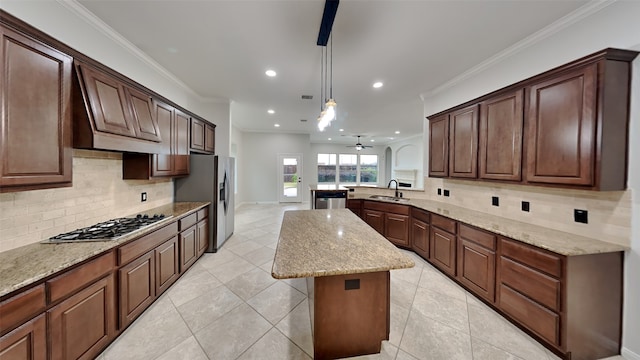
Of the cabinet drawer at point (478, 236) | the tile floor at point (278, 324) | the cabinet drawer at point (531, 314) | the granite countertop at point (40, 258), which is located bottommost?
the tile floor at point (278, 324)

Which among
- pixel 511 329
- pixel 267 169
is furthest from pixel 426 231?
pixel 267 169

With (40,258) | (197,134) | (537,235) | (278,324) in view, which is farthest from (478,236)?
(197,134)

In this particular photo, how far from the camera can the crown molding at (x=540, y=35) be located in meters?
1.81

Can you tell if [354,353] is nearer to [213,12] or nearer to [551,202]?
[551,202]

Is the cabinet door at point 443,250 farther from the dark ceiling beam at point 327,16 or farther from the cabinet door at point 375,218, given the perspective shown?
the dark ceiling beam at point 327,16

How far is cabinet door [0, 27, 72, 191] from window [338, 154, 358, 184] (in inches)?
A: 399

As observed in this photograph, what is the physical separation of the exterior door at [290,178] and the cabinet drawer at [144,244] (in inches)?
224

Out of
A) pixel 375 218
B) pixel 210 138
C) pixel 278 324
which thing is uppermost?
Answer: pixel 210 138

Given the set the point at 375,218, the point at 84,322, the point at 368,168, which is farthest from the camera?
the point at 368,168

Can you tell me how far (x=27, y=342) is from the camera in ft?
3.98

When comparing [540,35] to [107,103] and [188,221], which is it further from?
[188,221]

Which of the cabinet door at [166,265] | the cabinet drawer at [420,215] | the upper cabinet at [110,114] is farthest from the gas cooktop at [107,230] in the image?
the cabinet drawer at [420,215]

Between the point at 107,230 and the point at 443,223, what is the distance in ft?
12.5

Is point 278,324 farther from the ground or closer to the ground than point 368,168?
closer to the ground
